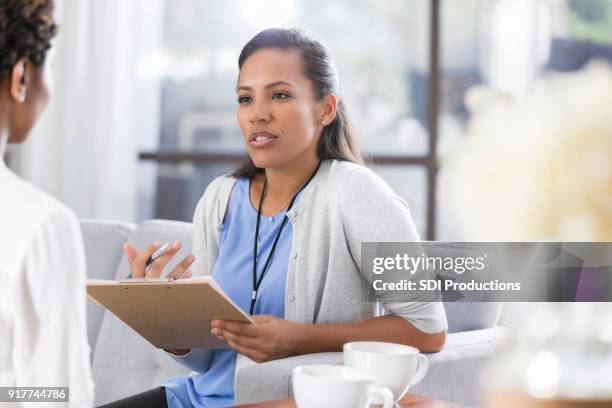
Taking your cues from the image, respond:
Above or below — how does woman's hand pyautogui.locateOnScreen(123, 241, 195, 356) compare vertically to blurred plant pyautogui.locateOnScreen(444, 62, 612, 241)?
below

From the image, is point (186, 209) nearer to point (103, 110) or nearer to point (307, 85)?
point (103, 110)

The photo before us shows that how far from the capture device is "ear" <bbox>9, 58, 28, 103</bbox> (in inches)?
31.2

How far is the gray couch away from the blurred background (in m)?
1.26

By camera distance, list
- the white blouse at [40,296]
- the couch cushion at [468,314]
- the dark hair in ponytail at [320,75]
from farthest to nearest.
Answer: the couch cushion at [468,314], the dark hair in ponytail at [320,75], the white blouse at [40,296]

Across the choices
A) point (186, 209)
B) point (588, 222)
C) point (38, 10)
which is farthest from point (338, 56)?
point (588, 222)

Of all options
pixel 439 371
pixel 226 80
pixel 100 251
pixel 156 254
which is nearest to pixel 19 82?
pixel 156 254

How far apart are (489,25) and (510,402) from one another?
3.22 m

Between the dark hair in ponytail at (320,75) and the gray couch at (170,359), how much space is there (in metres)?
0.42

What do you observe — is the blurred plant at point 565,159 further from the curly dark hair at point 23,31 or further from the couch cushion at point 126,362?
the couch cushion at point 126,362

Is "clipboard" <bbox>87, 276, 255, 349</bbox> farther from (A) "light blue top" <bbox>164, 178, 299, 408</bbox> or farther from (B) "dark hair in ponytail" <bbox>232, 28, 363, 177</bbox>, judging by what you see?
(B) "dark hair in ponytail" <bbox>232, 28, 363, 177</bbox>

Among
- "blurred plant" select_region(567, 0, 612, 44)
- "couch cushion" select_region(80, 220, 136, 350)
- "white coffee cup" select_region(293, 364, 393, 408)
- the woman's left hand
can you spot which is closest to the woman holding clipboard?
the woman's left hand

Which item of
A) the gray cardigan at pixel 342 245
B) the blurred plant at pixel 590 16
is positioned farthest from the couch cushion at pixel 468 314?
the blurred plant at pixel 590 16

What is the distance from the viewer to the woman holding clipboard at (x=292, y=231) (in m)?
1.39

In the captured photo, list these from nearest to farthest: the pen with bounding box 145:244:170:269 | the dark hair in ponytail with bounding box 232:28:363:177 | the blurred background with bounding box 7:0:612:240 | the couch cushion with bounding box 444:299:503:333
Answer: the pen with bounding box 145:244:170:269 < the dark hair in ponytail with bounding box 232:28:363:177 < the couch cushion with bounding box 444:299:503:333 < the blurred background with bounding box 7:0:612:240
